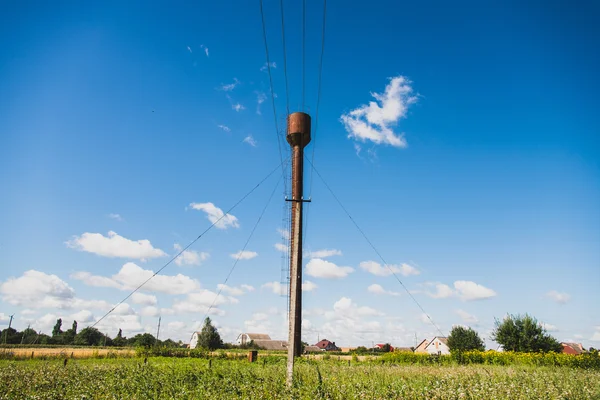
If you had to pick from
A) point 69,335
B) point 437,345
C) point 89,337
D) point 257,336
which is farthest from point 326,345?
point 69,335

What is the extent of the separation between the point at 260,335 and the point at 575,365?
80.3m

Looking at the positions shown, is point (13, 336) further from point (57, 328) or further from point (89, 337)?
point (57, 328)

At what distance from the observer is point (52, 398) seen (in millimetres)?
8961

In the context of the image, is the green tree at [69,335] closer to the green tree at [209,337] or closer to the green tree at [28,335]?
the green tree at [28,335]

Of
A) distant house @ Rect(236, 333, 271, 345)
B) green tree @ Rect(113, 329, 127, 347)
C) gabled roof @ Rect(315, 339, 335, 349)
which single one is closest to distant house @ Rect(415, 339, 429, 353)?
gabled roof @ Rect(315, 339, 335, 349)

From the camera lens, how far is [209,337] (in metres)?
62.2

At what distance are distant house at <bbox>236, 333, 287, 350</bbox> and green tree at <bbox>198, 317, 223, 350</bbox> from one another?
70.7 ft

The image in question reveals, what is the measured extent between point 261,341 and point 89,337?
4086cm

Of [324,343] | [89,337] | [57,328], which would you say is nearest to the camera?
[89,337]

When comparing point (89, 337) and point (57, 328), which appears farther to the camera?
point (57, 328)

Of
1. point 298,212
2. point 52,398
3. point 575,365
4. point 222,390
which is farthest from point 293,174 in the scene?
point 575,365

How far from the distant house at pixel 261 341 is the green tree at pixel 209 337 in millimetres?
21534

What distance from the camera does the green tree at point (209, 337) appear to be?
61.9 m

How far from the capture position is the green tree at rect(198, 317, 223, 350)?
203 ft
